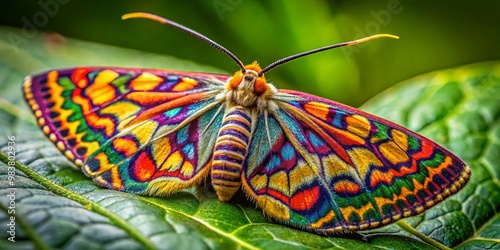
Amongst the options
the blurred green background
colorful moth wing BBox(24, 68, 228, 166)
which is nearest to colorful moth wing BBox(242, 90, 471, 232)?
colorful moth wing BBox(24, 68, 228, 166)

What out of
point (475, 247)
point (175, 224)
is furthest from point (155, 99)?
point (475, 247)

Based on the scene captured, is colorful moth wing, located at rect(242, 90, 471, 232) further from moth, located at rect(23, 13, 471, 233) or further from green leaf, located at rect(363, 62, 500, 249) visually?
green leaf, located at rect(363, 62, 500, 249)

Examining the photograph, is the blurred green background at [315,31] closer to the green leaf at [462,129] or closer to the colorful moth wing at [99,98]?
the green leaf at [462,129]

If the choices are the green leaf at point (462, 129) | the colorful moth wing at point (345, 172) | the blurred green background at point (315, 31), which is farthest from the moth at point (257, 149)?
the blurred green background at point (315, 31)

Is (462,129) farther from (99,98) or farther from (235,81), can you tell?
(99,98)

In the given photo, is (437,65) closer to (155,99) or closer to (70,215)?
(155,99)

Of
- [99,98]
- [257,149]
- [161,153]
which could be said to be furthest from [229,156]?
[99,98]

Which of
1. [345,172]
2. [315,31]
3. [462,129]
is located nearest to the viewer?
[345,172]
